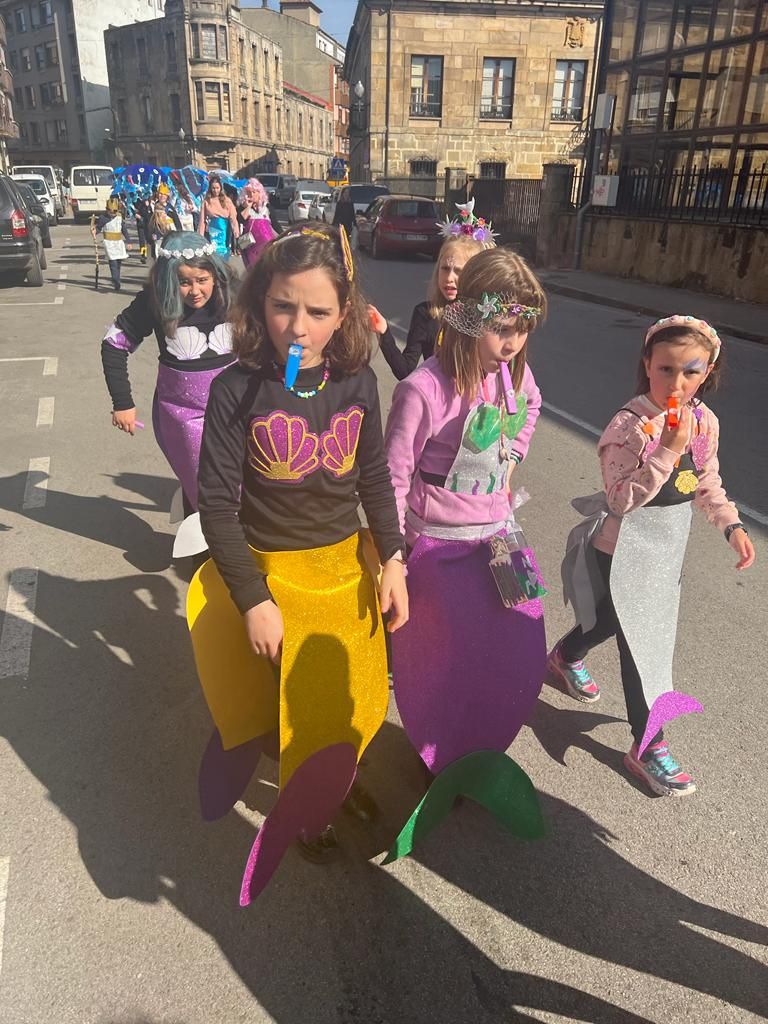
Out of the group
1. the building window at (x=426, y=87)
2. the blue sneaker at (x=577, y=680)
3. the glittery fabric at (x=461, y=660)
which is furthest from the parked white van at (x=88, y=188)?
the glittery fabric at (x=461, y=660)

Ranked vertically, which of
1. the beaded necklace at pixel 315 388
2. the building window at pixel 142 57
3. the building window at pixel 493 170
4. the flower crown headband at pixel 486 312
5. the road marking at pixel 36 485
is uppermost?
the building window at pixel 142 57

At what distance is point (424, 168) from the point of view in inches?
1430

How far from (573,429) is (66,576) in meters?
4.50

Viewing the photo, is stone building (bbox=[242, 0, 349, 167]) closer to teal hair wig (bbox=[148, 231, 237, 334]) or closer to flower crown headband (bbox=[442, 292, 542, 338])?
teal hair wig (bbox=[148, 231, 237, 334])

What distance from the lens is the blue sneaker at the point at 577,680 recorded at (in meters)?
3.17

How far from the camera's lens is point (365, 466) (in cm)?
225

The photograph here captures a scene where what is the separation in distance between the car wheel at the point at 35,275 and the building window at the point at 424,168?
24.9m

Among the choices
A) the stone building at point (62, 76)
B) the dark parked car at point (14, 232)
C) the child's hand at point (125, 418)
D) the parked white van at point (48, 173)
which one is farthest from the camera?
the stone building at point (62, 76)

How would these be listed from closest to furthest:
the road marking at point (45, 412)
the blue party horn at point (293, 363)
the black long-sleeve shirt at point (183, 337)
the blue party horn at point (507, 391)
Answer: the blue party horn at point (293, 363), the blue party horn at point (507, 391), the black long-sleeve shirt at point (183, 337), the road marking at point (45, 412)

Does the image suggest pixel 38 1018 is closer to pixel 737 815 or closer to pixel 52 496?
pixel 737 815

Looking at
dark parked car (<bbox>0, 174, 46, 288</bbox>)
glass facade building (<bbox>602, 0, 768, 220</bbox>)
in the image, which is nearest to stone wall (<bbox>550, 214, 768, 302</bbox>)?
glass facade building (<bbox>602, 0, 768, 220</bbox>)

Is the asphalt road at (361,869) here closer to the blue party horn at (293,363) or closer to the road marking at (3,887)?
the road marking at (3,887)

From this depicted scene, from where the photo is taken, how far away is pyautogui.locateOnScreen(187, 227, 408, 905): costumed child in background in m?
1.95

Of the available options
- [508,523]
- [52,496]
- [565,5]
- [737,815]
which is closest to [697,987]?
[737,815]
